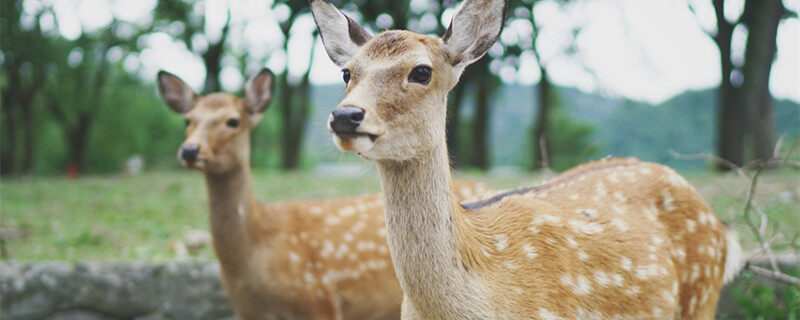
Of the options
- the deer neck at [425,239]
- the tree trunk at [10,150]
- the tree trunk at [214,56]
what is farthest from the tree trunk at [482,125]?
the deer neck at [425,239]

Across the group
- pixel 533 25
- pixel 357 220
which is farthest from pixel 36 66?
pixel 357 220

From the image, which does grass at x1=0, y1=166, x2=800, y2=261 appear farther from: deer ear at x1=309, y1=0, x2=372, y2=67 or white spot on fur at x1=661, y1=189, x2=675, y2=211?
white spot on fur at x1=661, y1=189, x2=675, y2=211

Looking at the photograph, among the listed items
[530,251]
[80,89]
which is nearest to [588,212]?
[530,251]

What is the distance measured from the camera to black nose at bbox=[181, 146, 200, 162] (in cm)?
370

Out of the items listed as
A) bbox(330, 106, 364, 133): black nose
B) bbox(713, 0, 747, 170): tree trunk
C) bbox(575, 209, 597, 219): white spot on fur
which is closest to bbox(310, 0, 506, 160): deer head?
bbox(330, 106, 364, 133): black nose

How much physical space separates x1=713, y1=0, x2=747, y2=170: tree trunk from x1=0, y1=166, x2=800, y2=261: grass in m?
3.02

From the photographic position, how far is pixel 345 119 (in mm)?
1768

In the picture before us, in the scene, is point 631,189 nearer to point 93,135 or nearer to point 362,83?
point 362,83

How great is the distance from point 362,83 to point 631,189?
1634 mm

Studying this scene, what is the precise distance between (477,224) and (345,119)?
0.87 m

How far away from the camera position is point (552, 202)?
271cm

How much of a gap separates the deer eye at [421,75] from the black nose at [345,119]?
0.34 meters

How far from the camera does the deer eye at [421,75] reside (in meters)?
2.05

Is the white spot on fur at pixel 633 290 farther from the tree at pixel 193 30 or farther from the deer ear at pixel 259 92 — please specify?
the tree at pixel 193 30
